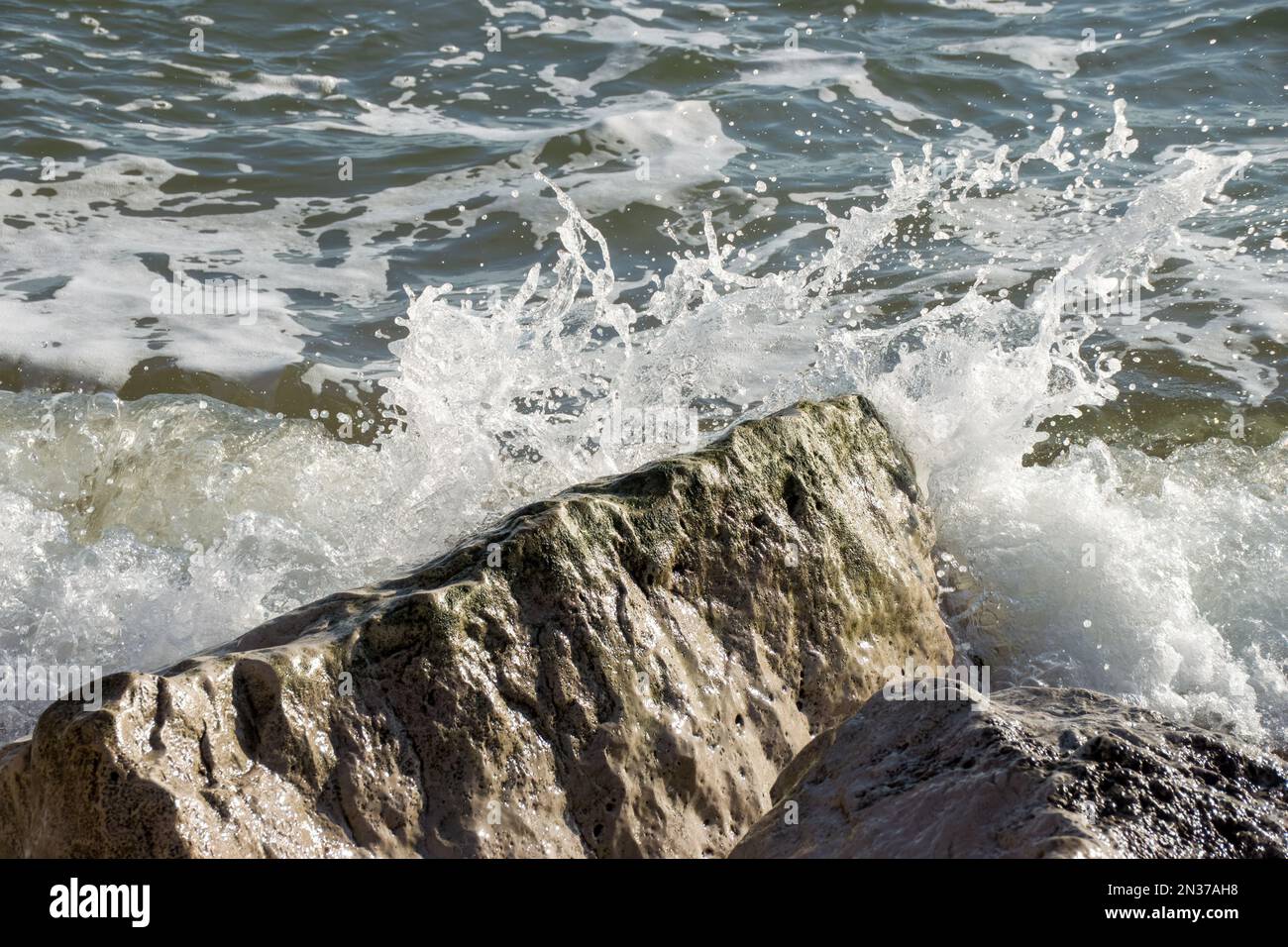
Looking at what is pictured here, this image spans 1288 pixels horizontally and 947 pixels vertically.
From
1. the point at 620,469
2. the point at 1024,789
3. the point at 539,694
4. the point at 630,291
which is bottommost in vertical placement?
the point at 630,291

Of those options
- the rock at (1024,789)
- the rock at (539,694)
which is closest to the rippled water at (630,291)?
the rock at (539,694)

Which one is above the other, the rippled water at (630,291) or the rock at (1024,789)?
the rock at (1024,789)

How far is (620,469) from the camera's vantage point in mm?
4430

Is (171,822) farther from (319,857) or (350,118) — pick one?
(350,118)

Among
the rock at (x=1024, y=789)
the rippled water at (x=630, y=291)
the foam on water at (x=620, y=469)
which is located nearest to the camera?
the rock at (x=1024, y=789)

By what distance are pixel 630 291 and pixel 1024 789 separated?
4938 mm

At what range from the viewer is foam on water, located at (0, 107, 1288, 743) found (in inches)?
164

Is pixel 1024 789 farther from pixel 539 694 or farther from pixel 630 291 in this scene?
pixel 630 291

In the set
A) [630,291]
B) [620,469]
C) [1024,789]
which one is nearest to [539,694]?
[1024,789]

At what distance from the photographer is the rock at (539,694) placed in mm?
2381

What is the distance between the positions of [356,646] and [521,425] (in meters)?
1.86

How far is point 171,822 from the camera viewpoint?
2260 mm

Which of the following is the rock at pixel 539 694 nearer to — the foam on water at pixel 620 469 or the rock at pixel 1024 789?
the rock at pixel 1024 789

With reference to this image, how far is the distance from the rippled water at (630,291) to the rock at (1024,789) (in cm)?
151
